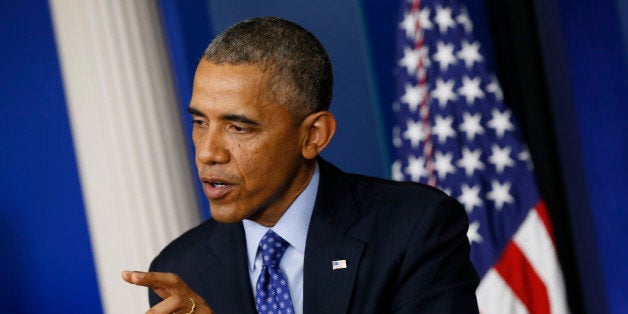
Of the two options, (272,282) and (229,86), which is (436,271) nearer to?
(272,282)

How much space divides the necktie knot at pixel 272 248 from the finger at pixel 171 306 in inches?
16.8

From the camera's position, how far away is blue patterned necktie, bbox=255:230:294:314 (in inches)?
100.0

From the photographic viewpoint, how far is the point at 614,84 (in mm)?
4953

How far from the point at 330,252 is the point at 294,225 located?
13 centimetres

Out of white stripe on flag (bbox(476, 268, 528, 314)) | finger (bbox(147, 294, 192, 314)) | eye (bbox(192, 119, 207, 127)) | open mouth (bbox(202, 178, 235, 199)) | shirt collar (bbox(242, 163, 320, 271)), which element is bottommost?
white stripe on flag (bbox(476, 268, 528, 314))

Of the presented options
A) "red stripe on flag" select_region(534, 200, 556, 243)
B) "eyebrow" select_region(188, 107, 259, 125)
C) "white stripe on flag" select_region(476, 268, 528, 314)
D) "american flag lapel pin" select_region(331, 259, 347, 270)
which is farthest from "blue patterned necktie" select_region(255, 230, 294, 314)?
"red stripe on flag" select_region(534, 200, 556, 243)

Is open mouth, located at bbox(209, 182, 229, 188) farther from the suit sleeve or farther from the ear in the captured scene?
the suit sleeve

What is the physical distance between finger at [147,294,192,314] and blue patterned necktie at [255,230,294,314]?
0.40 meters

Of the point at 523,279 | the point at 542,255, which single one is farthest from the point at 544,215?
the point at 523,279

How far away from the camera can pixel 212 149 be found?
237 centimetres

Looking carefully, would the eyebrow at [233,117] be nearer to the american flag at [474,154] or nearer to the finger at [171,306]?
the finger at [171,306]

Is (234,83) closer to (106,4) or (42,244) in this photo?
(106,4)

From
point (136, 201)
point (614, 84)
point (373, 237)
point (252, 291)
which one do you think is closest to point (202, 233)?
point (252, 291)

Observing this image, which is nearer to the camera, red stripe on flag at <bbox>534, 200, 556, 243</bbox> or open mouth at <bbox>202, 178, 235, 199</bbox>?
open mouth at <bbox>202, 178, 235, 199</bbox>
